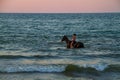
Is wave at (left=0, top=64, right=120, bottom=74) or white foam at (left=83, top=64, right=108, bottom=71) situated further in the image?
white foam at (left=83, top=64, right=108, bottom=71)

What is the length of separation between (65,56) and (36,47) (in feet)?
15.6

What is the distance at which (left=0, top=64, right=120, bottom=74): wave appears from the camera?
52.3 ft

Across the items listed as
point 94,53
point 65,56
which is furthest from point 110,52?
point 65,56

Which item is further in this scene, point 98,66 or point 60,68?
point 98,66

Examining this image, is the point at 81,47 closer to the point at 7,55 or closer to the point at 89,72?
the point at 7,55

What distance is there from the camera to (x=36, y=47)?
945 inches

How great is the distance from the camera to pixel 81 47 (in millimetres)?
23281

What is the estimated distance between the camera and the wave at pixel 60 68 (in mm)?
15938

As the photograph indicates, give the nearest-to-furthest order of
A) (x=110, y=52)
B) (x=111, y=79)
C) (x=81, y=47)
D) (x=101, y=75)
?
(x=111, y=79)
(x=101, y=75)
(x=110, y=52)
(x=81, y=47)

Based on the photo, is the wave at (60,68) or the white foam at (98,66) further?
the white foam at (98,66)

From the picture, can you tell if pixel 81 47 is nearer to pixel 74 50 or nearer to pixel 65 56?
pixel 74 50

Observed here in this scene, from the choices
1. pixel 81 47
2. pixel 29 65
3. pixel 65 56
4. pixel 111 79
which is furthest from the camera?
pixel 81 47

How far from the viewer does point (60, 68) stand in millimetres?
16281

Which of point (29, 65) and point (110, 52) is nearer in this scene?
point (29, 65)
